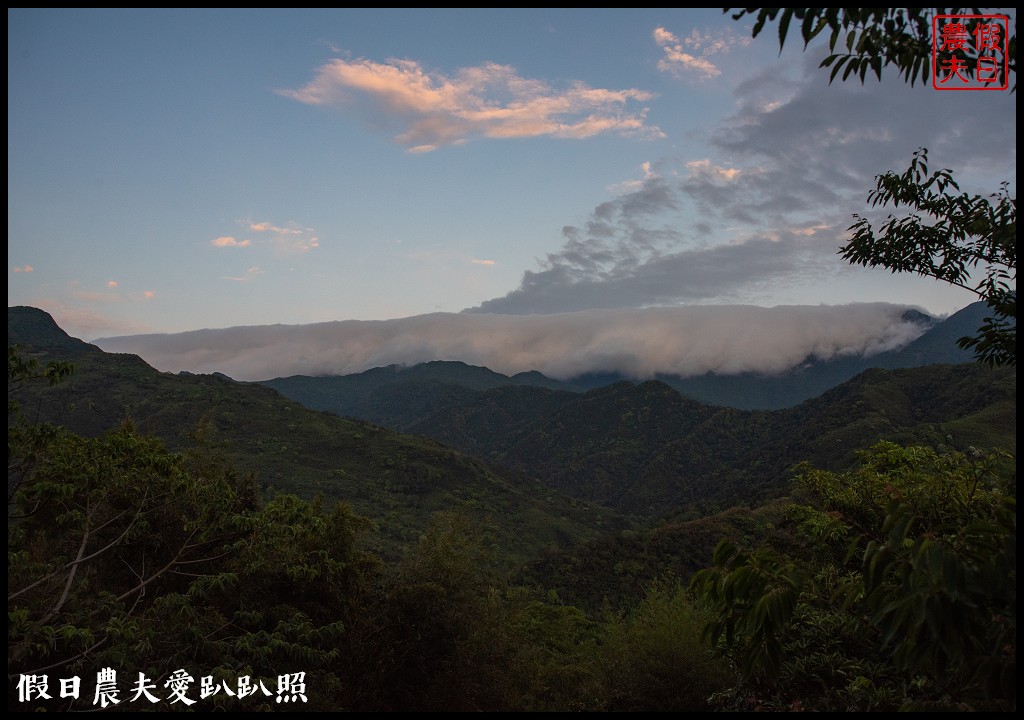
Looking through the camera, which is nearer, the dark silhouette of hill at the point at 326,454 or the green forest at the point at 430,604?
the green forest at the point at 430,604

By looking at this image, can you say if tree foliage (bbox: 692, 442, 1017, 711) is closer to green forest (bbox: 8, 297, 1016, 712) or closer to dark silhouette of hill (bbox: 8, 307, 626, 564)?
green forest (bbox: 8, 297, 1016, 712)

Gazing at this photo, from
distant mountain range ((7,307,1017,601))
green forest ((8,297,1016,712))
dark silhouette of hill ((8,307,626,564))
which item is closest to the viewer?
green forest ((8,297,1016,712))

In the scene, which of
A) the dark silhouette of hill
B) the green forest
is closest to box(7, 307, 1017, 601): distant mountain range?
the dark silhouette of hill

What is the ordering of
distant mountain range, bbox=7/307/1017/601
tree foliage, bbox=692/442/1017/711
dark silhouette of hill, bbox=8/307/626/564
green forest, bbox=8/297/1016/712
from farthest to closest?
dark silhouette of hill, bbox=8/307/626/564 → distant mountain range, bbox=7/307/1017/601 → green forest, bbox=8/297/1016/712 → tree foliage, bbox=692/442/1017/711

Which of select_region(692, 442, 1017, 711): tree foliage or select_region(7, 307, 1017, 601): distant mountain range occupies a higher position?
select_region(692, 442, 1017, 711): tree foliage

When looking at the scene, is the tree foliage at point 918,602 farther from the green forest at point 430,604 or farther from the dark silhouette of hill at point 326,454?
the dark silhouette of hill at point 326,454

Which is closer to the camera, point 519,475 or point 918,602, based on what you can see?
point 918,602

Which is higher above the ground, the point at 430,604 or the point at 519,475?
the point at 430,604

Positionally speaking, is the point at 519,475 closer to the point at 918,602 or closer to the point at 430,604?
the point at 430,604

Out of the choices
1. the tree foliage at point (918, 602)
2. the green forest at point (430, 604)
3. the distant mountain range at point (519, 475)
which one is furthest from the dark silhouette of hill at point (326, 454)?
the tree foliage at point (918, 602)

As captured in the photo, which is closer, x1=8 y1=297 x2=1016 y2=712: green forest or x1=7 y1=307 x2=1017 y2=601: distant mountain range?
x1=8 y1=297 x2=1016 y2=712: green forest

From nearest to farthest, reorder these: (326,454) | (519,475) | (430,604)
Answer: (430,604), (326,454), (519,475)

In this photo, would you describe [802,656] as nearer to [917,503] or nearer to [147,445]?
[917,503]

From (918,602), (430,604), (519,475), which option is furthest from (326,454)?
(918,602)
